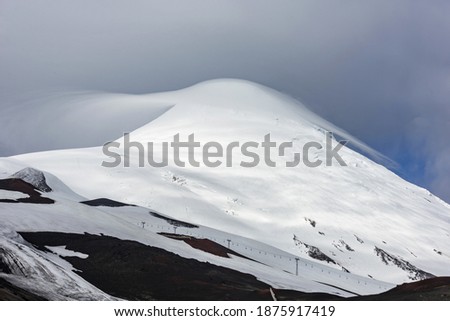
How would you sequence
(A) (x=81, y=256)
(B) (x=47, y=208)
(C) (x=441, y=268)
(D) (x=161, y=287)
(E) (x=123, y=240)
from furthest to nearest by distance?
1. (C) (x=441, y=268)
2. (B) (x=47, y=208)
3. (E) (x=123, y=240)
4. (A) (x=81, y=256)
5. (D) (x=161, y=287)

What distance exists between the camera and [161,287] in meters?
64.6

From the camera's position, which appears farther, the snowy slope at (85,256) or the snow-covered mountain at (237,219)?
the snow-covered mountain at (237,219)

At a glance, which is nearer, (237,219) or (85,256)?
(85,256)

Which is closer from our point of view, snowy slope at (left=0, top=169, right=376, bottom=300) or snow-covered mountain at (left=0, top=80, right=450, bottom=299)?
snowy slope at (left=0, top=169, right=376, bottom=300)

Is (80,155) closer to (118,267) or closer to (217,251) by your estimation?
(217,251)

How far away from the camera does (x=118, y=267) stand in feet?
224

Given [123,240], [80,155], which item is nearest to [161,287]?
[123,240]

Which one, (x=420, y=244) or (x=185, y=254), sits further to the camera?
(x=420, y=244)

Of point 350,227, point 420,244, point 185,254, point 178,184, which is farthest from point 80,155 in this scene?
point 185,254

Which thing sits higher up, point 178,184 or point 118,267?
point 178,184

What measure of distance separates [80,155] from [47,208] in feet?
332
